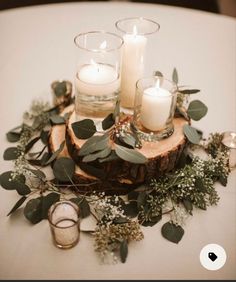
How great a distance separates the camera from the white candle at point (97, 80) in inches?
34.9

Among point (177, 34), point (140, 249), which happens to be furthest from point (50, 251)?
point (177, 34)

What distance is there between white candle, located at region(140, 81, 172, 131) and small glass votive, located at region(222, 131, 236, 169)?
20 centimetres

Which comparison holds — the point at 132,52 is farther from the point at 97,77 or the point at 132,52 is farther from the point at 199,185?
the point at 199,185

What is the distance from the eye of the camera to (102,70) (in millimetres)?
929

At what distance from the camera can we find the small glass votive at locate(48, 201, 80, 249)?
755 mm

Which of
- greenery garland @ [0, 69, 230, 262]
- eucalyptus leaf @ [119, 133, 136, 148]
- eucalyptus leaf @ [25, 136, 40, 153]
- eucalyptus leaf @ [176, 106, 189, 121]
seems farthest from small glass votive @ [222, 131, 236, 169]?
eucalyptus leaf @ [25, 136, 40, 153]

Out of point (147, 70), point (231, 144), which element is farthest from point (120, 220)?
point (147, 70)

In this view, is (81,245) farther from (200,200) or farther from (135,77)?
(135,77)

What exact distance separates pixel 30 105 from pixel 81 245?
22.4 inches

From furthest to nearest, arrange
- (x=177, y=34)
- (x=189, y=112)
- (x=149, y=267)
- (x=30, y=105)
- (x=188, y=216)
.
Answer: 1. (x=177, y=34)
2. (x=30, y=105)
3. (x=189, y=112)
4. (x=188, y=216)
5. (x=149, y=267)

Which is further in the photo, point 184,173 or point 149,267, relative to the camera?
point 184,173

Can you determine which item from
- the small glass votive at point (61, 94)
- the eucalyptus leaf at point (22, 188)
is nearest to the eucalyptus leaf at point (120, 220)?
the eucalyptus leaf at point (22, 188)

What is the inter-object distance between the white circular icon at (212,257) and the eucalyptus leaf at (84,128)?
14.0 inches

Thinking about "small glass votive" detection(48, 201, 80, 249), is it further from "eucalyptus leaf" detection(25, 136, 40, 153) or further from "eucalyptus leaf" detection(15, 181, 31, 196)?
"eucalyptus leaf" detection(25, 136, 40, 153)
